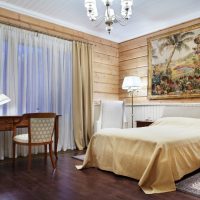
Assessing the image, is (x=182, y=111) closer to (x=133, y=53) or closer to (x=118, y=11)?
(x=133, y=53)

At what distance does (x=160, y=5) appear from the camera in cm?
391

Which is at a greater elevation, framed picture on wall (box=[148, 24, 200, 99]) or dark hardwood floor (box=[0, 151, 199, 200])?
framed picture on wall (box=[148, 24, 200, 99])

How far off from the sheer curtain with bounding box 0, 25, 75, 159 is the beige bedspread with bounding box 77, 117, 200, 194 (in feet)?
4.98

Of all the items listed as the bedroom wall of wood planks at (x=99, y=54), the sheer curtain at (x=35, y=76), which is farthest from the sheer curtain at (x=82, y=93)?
the bedroom wall of wood planks at (x=99, y=54)

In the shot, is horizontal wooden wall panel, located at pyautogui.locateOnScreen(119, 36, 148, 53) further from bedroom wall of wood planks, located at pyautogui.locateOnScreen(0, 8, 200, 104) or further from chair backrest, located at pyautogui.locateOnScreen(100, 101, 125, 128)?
chair backrest, located at pyautogui.locateOnScreen(100, 101, 125, 128)

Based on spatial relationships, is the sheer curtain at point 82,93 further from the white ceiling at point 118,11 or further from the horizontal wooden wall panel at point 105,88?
the white ceiling at point 118,11

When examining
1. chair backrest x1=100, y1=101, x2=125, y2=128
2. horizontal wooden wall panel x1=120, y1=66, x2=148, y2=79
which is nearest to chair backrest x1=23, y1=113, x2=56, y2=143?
chair backrest x1=100, y1=101, x2=125, y2=128

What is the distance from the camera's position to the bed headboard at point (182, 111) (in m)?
4.02

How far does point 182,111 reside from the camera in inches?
165

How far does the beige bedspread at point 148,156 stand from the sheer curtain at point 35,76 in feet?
4.98

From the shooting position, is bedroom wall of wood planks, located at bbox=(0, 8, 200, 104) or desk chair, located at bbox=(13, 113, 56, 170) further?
bedroom wall of wood planks, located at bbox=(0, 8, 200, 104)

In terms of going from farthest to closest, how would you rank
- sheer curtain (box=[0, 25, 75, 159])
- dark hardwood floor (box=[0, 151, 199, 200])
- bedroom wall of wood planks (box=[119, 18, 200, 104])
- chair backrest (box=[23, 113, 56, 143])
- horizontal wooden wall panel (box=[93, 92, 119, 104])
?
1. horizontal wooden wall panel (box=[93, 92, 119, 104])
2. bedroom wall of wood planks (box=[119, 18, 200, 104])
3. sheer curtain (box=[0, 25, 75, 159])
4. chair backrest (box=[23, 113, 56, 143])
5. dark hardwood floor (box=[0, 151, 199, 200])

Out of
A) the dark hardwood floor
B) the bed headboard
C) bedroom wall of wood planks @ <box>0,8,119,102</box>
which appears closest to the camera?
the dark hardwood floor

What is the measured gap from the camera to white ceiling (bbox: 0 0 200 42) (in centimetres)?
382
